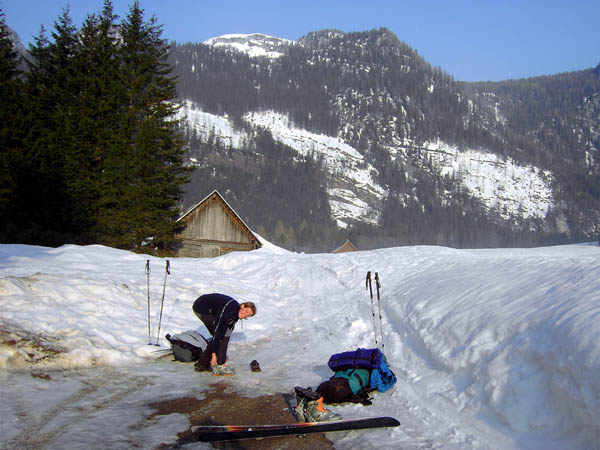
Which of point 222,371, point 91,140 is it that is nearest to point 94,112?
point 91,140

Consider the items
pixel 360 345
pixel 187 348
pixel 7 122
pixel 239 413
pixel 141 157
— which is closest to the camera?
pixel 239 413

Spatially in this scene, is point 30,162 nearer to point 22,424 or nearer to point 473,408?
point 22,424

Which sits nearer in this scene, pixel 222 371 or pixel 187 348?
pixel 222 371

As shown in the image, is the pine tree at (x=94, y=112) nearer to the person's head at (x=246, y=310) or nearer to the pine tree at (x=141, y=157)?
the pine tree at (x=141, y=157)

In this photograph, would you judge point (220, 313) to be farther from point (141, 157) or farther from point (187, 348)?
point (141, 157)

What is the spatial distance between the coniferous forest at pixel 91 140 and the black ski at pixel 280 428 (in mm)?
27283

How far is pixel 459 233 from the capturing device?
16038 centimetres

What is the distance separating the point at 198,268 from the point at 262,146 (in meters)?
164

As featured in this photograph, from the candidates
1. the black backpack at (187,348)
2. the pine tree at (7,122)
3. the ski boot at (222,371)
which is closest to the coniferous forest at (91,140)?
the pine tree at (7,122)

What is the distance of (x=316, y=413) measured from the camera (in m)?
5.84

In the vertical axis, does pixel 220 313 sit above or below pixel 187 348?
above

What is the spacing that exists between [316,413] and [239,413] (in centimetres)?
116

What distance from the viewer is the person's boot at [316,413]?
5.80 m

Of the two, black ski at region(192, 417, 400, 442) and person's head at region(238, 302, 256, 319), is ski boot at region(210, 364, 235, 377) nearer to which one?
person's head at region(238, 302, 256, 319)
